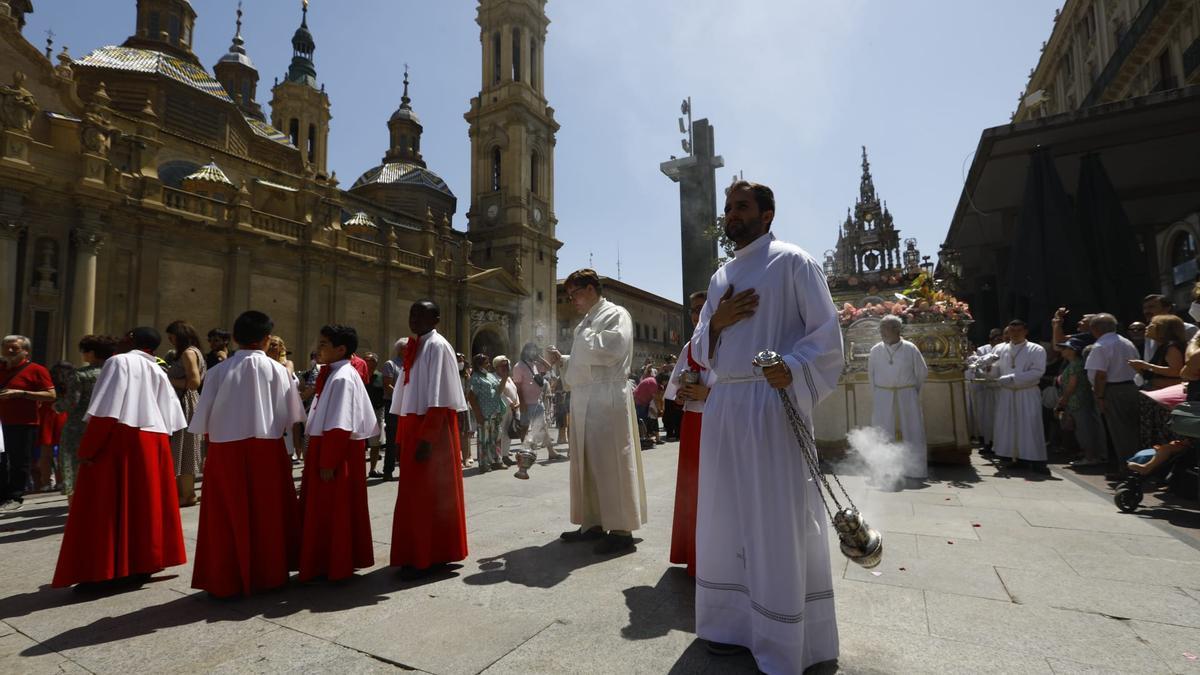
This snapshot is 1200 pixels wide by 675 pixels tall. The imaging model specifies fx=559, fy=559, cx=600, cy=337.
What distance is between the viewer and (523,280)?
39.2m

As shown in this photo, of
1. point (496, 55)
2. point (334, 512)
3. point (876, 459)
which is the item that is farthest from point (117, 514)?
point (496, 55)

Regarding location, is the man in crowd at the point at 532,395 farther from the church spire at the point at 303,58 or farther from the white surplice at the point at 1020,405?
the church spire at the point at 303,58

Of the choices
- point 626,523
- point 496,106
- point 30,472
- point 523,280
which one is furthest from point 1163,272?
point 496,106

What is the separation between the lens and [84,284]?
16641 mm

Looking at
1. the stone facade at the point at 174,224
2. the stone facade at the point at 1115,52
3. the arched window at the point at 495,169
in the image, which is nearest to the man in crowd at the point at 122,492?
the stone facade at the point at 1115,52

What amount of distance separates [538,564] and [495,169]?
138 feet

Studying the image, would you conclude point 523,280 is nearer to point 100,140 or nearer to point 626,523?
point 100,140

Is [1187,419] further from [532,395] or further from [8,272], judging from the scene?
[8,272]

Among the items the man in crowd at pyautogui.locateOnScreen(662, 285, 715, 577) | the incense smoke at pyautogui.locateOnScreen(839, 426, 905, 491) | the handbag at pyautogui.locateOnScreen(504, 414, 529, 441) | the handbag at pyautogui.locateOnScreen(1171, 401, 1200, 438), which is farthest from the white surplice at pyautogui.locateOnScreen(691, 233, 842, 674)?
the handbag at pyautogui.locateOnScreen(504, 414, 529, 441)

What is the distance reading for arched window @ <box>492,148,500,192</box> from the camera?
42094mm

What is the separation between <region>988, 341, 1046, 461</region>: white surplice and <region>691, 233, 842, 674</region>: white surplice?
6479 millimetres

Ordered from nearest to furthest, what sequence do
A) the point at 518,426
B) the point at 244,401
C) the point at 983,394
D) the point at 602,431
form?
the point at 244,401
the point at 602,431
the point at 983,394
the point at 518,426

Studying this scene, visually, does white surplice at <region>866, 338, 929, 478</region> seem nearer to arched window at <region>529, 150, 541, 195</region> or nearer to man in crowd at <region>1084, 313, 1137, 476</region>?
man in crowd at <region>1084, 313, 1137, 476</region>

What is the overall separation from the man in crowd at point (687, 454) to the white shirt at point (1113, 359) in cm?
536
